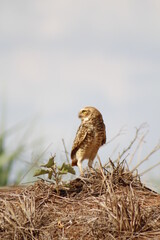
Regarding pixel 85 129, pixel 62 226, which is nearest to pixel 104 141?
pixel 85 129

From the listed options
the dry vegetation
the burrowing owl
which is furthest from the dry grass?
the burrowing owl

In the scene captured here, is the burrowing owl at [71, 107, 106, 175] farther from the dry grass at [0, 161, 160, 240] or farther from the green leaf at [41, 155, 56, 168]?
the green leaf at [41, 155, 56, 168]

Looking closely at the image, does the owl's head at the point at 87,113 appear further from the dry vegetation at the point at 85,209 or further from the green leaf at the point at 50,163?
the green leaf at the point at 50,163

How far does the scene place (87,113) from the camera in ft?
26.9

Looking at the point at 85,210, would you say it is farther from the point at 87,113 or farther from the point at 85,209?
the point at 87,113

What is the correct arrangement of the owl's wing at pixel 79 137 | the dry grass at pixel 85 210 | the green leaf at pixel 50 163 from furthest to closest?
the owl's wing at pixel 79 137
the green leaf at pixel 50 163
the dry grass at pixel 85 210

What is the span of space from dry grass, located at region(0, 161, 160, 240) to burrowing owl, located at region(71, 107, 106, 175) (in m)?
1.13

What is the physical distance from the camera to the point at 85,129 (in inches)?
321

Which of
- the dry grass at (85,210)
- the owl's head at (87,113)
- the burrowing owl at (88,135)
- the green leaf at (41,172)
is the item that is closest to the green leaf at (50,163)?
the green leaf at (41,172)

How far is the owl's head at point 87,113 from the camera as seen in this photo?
818cm

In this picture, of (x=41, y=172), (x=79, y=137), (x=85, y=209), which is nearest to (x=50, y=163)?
(x=41, y=172)

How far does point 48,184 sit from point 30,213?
859 millimetres

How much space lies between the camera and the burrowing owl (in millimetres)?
8133

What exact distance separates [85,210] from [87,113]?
2.28m
